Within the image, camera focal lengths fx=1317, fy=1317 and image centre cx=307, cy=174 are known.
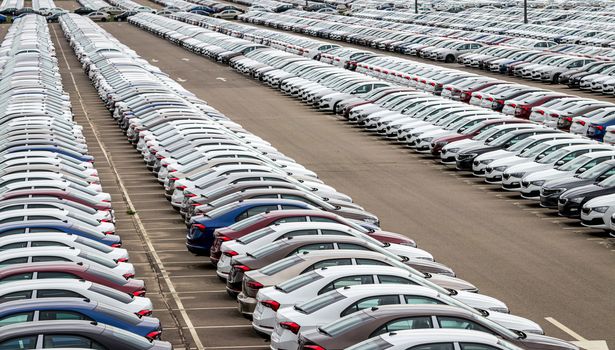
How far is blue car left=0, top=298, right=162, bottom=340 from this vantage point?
15594 mm

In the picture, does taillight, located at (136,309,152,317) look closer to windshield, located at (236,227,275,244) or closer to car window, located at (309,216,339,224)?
windshield, located at (236,227,275,244)

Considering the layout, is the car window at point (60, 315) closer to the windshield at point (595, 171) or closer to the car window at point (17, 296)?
the car window at point (17, 296)

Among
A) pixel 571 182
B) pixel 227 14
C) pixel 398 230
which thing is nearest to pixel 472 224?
pixel 398 230

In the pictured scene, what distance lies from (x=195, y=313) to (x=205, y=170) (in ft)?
29.6

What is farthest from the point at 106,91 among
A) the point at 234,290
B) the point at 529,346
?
the point at 529,346

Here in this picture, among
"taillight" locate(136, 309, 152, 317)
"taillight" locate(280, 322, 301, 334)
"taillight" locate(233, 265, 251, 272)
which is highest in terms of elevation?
"taillight" locate(280, 322, 301, 334)

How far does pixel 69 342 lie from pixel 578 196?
16127mm

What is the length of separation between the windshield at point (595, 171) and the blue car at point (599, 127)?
383 inches

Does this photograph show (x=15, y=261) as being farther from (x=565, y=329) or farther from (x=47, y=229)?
(x=565, y=329)

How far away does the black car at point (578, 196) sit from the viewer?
2811cm

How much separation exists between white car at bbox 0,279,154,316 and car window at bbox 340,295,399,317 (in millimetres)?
3004

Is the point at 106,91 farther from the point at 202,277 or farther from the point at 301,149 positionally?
the point at 202,277

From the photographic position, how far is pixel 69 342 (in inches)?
576

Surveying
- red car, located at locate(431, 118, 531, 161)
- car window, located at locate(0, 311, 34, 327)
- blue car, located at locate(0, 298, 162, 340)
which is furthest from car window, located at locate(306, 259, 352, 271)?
red car, located at locate(431, 118, 531, 161)
